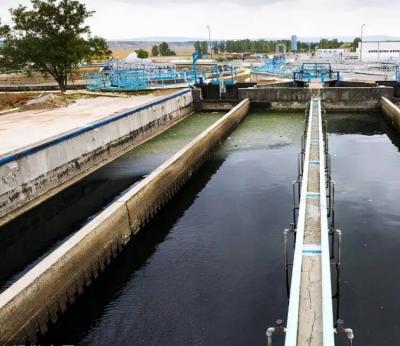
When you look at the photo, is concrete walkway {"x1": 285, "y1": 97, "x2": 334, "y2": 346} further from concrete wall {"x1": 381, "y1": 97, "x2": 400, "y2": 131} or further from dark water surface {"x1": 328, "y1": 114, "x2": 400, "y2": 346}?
concrete wall {"x1": 381, "y1": 97, "x2": 400, "y2": 131}

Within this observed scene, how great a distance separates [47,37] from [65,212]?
2690 centimetres

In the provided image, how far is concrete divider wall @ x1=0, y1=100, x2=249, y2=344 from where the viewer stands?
706cm

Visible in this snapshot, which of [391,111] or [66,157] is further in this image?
[391,111]

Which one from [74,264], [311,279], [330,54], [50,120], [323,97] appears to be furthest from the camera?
[330,54]

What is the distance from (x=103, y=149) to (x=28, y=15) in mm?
22525

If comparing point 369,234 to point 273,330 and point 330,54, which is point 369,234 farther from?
point 330,54

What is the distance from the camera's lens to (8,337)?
6844 mm

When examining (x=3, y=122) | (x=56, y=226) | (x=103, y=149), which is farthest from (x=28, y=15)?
(x=56, y=226)

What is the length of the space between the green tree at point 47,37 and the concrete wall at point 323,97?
620 inches

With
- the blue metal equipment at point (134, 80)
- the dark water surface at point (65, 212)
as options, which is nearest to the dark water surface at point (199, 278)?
the dark water surface at point (65, 212)

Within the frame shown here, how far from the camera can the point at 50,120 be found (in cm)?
2248

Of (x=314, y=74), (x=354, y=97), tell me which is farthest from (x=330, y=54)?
(x=354, y=97)

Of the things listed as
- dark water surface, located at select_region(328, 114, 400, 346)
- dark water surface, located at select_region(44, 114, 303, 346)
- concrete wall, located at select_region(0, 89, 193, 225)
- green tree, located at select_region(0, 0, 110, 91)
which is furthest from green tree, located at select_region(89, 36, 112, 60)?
dark water surface, located at select_region(44, 114, 303, 346)

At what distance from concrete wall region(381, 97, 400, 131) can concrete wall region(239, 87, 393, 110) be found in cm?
96
